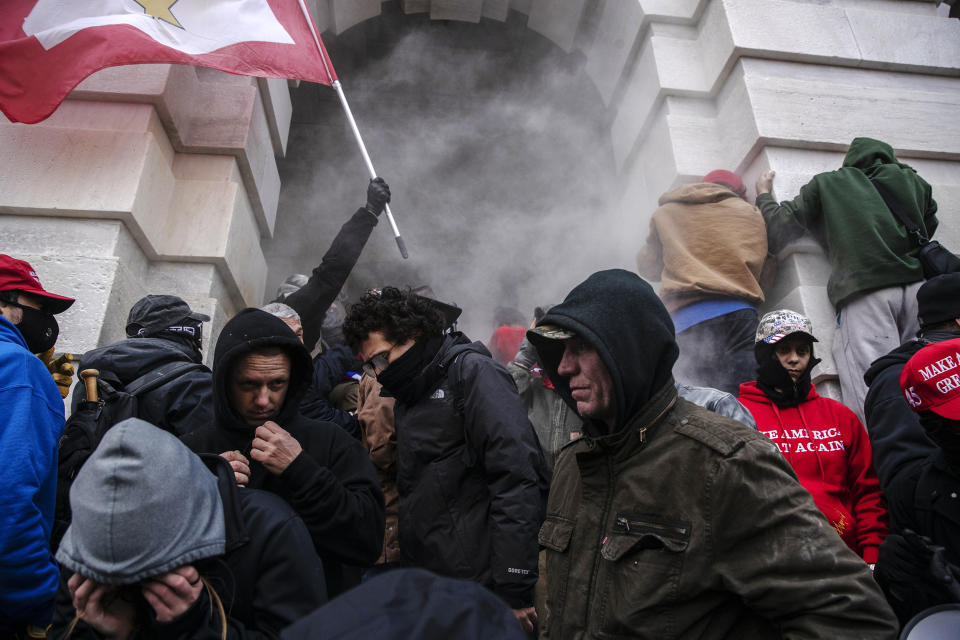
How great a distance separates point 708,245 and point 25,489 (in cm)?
364

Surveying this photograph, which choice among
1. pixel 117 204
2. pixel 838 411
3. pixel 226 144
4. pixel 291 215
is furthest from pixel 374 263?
pixel 838 411

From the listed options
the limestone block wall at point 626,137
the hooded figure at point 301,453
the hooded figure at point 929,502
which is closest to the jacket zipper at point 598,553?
the hooded figure at point 301,453

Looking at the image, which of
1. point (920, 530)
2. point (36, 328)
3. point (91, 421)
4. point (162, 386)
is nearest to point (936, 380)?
point (920, 530)

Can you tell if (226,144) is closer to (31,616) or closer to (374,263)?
(374,263)

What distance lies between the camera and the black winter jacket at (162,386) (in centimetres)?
256

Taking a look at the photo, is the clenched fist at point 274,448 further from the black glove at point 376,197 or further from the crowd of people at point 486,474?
the black glove at point 376,197

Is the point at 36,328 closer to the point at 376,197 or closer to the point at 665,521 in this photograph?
the point at 376,197

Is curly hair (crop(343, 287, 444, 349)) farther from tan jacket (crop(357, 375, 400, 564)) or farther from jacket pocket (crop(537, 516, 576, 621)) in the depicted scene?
jacket pocket (crop(537, 516, 576, 621))

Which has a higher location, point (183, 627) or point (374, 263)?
point (183, 627)

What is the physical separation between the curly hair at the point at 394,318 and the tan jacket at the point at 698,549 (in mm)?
1297

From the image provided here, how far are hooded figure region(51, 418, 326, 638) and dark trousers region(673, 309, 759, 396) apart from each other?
2.79 m

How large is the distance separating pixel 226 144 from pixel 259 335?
126 inches

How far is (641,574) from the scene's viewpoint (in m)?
1.51

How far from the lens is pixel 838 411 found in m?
3.07
